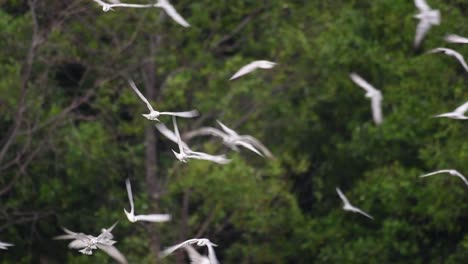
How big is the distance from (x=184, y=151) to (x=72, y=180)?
6048 mm

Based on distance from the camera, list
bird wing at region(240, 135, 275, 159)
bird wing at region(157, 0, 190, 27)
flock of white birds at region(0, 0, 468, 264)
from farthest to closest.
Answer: bird wing at region(240, 135, 275, 159), bird wing at region(157, 0, 190, 27), flock of white birds at region(0, 0, 468, 264)

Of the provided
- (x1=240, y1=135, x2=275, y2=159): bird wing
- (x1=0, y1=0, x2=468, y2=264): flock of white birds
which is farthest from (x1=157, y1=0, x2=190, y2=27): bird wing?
(x1=240, y1=135, x2=275, y2=159): bird wing

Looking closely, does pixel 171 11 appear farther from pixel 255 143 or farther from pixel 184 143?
pixel 255 143

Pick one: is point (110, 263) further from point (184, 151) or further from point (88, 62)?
Answer: point (184, 151)

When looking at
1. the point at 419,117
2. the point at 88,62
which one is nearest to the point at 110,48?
the point at 88,62

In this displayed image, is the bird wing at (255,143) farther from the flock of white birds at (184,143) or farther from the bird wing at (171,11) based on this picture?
the bird wing at (171,11)

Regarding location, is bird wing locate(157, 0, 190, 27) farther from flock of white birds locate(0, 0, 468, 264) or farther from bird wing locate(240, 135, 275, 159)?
bird wing locate(240, 135, 275, 159)

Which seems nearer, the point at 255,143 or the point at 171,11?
the point at 171,11

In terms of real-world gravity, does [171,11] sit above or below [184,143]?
above

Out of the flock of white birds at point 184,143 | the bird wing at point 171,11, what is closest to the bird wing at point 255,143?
the flock of white birds at point 184,143

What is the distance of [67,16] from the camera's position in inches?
652

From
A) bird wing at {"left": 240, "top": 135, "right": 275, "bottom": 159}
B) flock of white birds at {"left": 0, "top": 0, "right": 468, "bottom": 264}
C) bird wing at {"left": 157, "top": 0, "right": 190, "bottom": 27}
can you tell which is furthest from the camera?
bird wing at {"left": 240, "top": 135, "right": 275, "bottom": 159}

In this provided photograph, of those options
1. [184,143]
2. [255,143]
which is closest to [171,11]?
[184,143]

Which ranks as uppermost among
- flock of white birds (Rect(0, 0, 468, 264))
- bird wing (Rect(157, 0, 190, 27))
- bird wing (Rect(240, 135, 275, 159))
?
bird wing (Rect(157, 0, 190, 27))
